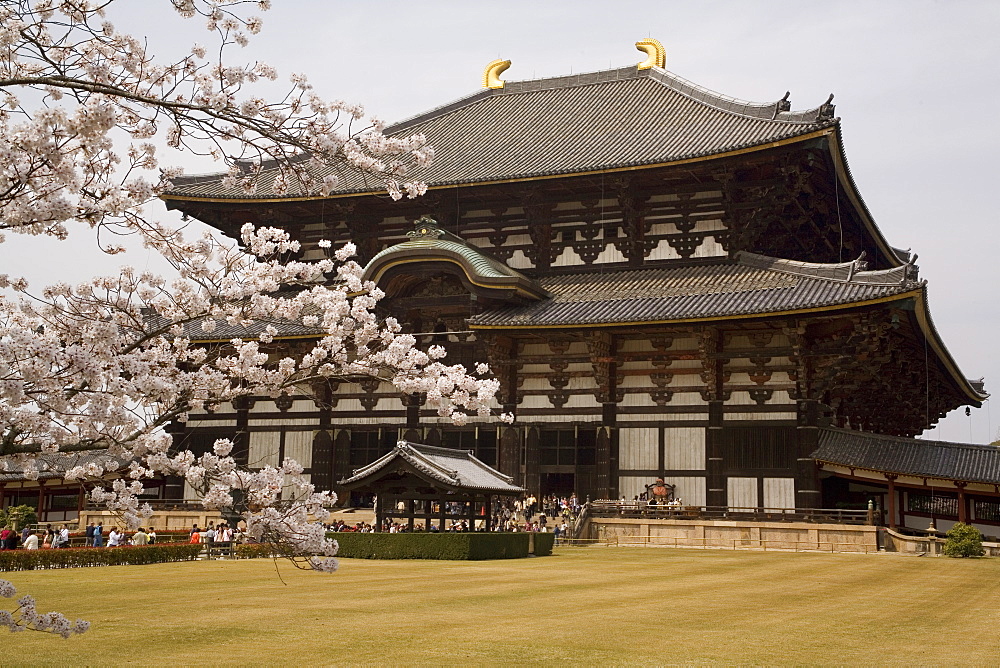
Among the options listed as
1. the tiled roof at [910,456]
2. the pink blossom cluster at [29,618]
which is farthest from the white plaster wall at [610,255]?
the pink blossom cluster at [29,618]

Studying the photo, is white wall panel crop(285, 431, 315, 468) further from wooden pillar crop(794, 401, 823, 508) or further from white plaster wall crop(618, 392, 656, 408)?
wooden pillar crop(794, 401, 823, 508)

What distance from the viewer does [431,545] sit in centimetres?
2477

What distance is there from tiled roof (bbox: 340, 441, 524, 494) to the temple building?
6550 millimetres

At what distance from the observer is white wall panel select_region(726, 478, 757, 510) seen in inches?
1297

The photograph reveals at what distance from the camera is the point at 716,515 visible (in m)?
32.5

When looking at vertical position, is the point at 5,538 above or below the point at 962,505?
below

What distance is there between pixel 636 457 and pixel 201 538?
1415 cm

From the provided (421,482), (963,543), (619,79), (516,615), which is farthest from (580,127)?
(516,615)

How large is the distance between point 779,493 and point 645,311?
23.3 ft

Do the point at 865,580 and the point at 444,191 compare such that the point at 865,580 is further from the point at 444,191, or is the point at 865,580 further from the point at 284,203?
the point at 284,203

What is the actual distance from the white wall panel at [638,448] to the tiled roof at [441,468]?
6359mm

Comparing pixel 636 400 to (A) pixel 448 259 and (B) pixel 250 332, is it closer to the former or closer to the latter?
(A) pixel 448 259

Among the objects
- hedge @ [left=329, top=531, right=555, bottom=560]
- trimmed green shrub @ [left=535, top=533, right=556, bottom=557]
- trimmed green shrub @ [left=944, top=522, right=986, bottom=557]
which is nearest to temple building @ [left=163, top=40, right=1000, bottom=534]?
trimmed green shrub @ [left=944, top=522, right=986, bottom=557]

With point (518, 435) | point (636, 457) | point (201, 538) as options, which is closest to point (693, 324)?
point (636, 457)
